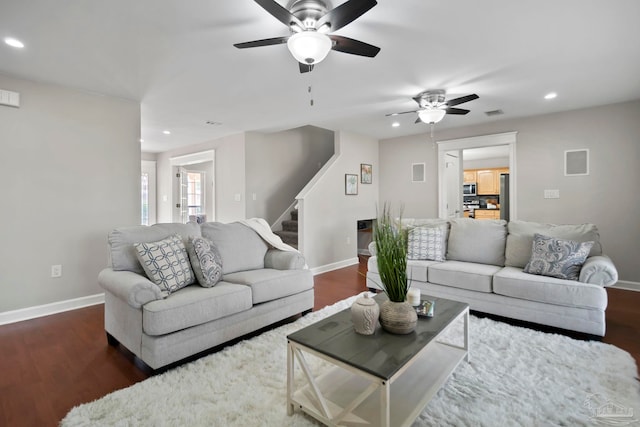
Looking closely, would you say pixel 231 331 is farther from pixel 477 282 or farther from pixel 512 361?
pixel 477 282

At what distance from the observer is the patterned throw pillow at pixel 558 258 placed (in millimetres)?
2781

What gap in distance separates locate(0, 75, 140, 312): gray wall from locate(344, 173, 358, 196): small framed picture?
10.5 ft

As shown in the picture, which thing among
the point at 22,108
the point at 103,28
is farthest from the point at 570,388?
the point at 22,108

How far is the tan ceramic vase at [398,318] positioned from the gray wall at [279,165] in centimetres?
420

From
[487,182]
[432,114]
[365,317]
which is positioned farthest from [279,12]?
[487,182]

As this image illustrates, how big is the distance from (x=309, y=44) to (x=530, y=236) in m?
2.97

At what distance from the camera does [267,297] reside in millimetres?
2674

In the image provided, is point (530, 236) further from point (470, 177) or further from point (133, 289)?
point (470, 177)

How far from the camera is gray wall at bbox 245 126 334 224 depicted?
562cm

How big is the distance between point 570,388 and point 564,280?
1.17m

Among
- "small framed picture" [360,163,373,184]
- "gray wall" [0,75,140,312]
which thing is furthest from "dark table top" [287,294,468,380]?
"small framed picture" [360,163,373,184]

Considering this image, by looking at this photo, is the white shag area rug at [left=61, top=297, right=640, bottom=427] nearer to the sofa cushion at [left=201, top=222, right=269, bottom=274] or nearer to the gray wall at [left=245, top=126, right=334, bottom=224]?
the sofa cushion at [left=201, top=222, right=269, bottom=274]

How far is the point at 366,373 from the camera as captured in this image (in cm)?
136

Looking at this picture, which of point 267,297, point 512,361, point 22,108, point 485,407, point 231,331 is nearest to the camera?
point 485,407
